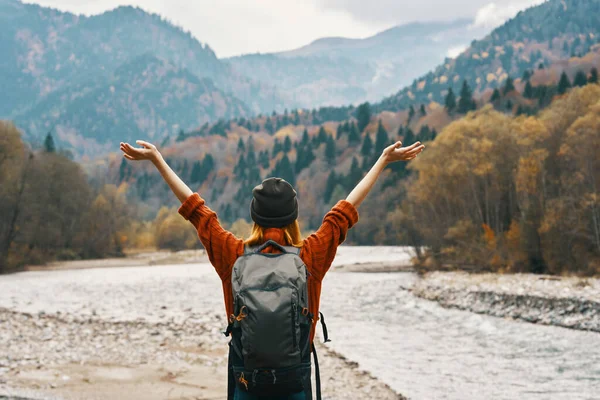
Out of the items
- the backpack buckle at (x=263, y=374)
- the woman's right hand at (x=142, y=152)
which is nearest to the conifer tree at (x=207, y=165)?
the woman's right hand at (x=142, y=152)

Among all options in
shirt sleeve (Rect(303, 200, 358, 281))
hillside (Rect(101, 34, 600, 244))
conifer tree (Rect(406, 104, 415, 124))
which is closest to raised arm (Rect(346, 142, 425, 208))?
shirt sleeve (Rect(303, 200, 358, 281))

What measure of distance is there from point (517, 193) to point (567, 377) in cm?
2570

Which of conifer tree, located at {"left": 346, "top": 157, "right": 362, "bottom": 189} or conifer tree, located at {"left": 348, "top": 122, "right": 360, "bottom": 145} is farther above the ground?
conifer tree, located at {"left": 348, "top": 122, "right": 360, "bottom": 145}

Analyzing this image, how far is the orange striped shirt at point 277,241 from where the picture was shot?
3.60m

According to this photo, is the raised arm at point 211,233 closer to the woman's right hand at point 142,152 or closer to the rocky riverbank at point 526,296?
the woman's right hand at point 142,152

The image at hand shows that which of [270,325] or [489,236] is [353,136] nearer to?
[489,236]

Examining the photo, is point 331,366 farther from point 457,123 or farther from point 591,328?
point 457,123

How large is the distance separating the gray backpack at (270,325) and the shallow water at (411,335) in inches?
383

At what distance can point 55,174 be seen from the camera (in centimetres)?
5619

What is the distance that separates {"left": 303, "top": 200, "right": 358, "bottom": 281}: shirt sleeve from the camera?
3605 mm

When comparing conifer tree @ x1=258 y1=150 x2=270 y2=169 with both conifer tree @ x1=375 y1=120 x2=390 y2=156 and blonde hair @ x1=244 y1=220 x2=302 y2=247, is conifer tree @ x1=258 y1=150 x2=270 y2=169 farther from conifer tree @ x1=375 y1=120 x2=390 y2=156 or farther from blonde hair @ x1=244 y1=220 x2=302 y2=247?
blonde hair @ x1=244 y1=220 x2=302 y2=247

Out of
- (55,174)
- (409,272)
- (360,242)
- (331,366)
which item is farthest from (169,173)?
(360,242)

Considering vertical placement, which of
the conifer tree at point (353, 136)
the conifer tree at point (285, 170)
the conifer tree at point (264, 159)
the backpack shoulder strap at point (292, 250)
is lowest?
the backpack shoulder strap at point (292, 250)

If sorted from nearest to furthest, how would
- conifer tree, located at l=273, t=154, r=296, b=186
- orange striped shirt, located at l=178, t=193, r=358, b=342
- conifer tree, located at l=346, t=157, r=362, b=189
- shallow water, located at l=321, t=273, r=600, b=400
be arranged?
orange striped shirt, located at l=178, t=193, r=358, b=342 → shallow water, located at l=321, t=273, r=600, b=400 → conifer tree, located at l=346, t=157, r=362, b=189 → conifer tree, located at l=273, t=154, r=296, b=186
